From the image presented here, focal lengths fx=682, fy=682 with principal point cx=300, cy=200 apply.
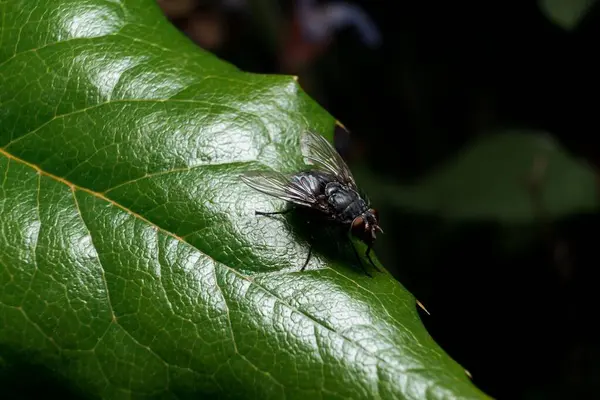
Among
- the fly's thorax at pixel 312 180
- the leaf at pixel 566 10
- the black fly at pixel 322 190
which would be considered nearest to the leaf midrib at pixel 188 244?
the black fly at pixel 322 190

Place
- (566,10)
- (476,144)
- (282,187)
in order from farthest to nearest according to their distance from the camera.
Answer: (476,144) < (566,10) < (282,187)

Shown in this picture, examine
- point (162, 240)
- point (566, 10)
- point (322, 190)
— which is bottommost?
Result: point (162, 240)

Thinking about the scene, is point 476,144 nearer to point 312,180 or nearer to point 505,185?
point 505,185

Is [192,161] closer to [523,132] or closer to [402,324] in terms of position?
[402,324]

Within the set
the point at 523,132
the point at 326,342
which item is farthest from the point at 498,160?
the point at 326,342

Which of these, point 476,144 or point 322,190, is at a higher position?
point 476,144

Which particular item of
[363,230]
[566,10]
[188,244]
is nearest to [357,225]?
[363,230]
